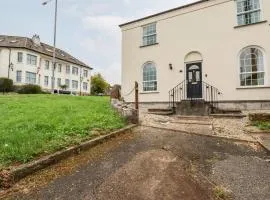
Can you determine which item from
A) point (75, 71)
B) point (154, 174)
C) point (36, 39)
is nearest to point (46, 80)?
point (36, 39)

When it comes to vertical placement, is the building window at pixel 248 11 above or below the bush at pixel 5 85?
above

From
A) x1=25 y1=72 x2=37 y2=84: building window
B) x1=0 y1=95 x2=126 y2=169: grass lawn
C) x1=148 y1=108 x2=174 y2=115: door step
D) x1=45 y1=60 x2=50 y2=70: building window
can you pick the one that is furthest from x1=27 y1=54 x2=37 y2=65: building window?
x1=0 y1=95 x2=126 y2=169: grass lawn

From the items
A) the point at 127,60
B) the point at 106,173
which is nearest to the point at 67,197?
the point at 106,173

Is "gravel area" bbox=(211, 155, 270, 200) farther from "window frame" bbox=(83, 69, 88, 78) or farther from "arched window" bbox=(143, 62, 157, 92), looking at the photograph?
"window frame" bbox=(83, 69, 88, 78)

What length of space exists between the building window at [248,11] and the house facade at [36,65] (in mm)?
34199

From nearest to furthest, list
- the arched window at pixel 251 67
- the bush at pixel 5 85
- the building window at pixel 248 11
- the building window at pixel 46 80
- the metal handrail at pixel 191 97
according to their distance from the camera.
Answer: the arched window at pixel 251 67
the building window at pixel 248 11
the metal handrail at pixel 191 97
the bush at pixel 5 85
the building window at pixel 46 80

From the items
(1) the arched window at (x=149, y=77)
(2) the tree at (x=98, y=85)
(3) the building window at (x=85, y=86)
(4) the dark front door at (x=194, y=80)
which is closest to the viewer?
(4) the dark front door at (x=194, y=80)

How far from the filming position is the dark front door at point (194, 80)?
15.1 metres

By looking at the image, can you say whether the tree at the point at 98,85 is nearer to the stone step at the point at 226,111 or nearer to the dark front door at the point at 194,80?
the dark front door at the point at 194,80

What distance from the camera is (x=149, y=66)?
17.3 m

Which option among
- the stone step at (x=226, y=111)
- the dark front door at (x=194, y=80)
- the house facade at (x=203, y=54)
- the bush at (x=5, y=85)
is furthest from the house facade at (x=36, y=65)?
the stone step at (x=226, y=111)

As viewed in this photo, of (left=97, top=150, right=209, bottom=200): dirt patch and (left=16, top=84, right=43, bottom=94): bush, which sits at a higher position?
(left=16, top=84, right=43, bottom=94): bush

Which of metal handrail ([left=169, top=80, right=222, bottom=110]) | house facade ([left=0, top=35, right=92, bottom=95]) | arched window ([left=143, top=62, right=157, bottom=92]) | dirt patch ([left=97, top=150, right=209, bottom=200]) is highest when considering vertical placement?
house facade ([left=0, top=35, right=92, bottom=95])

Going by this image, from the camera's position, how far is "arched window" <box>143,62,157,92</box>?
16.9 meters
